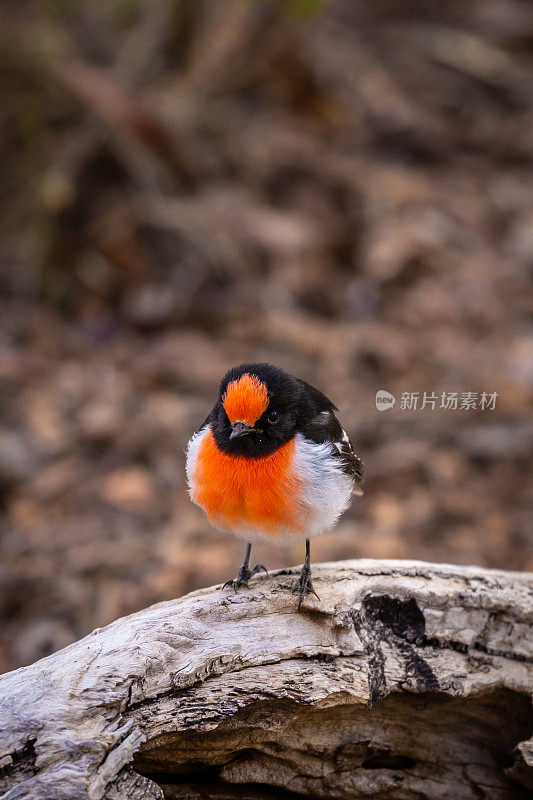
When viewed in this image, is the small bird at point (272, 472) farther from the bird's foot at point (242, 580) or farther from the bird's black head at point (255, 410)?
the bird's foot at point (242, 580)

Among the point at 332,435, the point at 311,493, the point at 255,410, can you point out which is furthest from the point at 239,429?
the point at 332,435

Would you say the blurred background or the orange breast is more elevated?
the blurred background

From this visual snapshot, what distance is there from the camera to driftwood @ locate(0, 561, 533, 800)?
7.93 ft

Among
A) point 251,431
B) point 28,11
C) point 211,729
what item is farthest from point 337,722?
point 28,11

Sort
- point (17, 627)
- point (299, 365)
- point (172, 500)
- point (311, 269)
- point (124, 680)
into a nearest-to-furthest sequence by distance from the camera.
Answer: point (124, 680)
point (17, 627)
point (172, 500)
point (299, 365)
point (311, 269)

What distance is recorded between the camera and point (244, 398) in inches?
104

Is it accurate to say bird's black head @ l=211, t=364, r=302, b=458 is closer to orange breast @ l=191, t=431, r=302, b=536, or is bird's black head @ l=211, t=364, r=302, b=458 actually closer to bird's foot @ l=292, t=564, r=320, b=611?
orange breast @ l=191, t=431, r=302, b=536

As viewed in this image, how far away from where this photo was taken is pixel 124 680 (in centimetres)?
253

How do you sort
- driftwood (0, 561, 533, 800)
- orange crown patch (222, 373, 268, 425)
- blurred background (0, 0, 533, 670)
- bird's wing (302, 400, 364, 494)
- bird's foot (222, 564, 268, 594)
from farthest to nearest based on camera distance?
Answer: blurred background (0, 0, 533, 670) → bird's foot (222, 564, 268, 594) → bird's wing (302, 400, 364, 494) → orange crown patch (222, 373, 268, 425) → driftwood (0, 561, 533, 800)

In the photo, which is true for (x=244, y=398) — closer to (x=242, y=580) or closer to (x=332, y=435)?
(x=332, y=435)

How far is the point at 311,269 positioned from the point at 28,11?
12.7ft

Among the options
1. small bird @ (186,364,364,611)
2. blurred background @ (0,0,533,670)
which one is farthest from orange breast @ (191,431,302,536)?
blurred background @ (0,0,533,670)

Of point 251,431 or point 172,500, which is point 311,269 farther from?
point 251,431

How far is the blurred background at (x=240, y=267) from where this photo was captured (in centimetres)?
529
